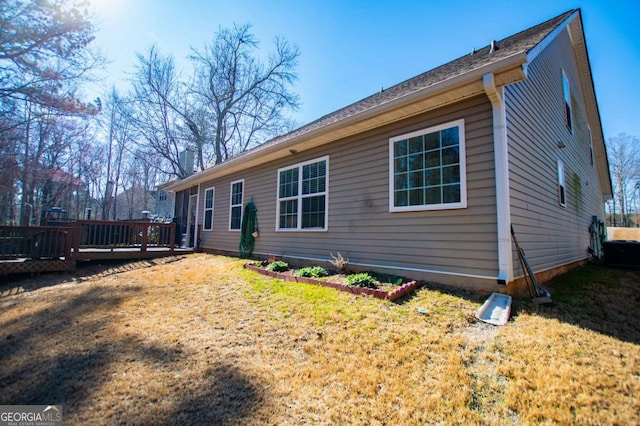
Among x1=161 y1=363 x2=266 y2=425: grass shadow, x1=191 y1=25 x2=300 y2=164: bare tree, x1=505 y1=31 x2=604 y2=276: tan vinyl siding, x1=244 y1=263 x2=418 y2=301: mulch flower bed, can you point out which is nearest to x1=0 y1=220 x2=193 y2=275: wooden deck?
x1=244 y1=263 x2=418 y2=301: mulch flower bed

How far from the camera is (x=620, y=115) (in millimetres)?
21344

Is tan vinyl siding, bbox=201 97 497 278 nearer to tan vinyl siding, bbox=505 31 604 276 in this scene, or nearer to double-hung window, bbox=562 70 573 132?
tan vinyl siding, bbox=505 31 604 276

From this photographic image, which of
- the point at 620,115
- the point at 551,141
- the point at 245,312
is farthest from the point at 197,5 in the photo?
the point at 620,115

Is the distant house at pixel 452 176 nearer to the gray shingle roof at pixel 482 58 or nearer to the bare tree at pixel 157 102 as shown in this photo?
the gray shingle roof at pixel 482 58

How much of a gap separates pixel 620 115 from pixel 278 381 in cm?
3070

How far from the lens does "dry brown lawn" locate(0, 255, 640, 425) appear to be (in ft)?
6.40

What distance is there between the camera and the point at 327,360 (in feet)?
8.43

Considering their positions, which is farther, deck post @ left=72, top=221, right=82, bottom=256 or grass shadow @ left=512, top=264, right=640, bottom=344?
deck post @ left=72, top=221, right=82, bottom=256

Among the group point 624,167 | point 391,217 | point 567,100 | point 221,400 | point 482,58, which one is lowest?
point 221,400

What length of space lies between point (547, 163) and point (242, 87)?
19243mm

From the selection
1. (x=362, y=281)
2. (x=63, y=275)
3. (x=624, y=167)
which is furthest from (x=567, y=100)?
(x=624, y=167)

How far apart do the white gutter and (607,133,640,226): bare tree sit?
3151 centimetres

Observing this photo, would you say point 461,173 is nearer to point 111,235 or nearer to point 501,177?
point 501,177

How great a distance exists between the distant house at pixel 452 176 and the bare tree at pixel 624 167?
24877 millimetres
